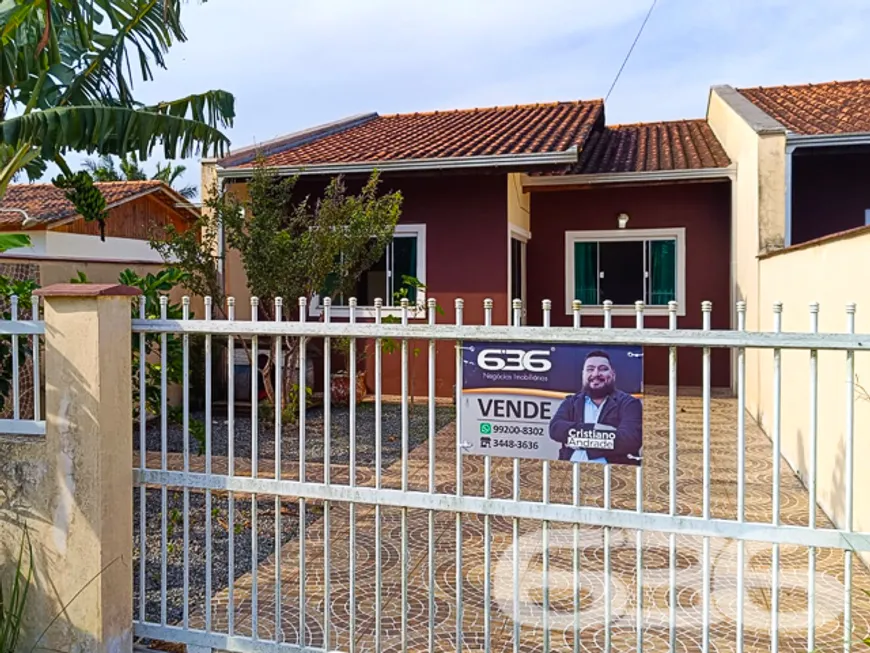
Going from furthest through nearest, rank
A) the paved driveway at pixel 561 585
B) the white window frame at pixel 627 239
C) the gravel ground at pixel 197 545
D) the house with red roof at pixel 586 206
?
1. the white window frame at pixel 627 239
2. the house with red roof at pixel 586 206
3. the gravel ground at pixel 197 545
4. the paved driveway at pixel 561 585

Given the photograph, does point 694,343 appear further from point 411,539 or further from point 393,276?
point 393,276

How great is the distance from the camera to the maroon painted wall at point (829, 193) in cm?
1113

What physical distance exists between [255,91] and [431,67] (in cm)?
486

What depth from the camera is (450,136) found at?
1277 centimetres

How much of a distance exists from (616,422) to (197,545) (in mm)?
3623

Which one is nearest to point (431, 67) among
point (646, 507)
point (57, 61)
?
point (57, 61)

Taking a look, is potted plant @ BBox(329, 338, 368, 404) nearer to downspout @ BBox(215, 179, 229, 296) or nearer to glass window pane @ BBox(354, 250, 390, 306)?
glass window pane @ BBox(354, 250, 390, 306)

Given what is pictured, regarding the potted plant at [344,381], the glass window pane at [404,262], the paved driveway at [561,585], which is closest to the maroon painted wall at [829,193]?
the glass window pane at [404,262]

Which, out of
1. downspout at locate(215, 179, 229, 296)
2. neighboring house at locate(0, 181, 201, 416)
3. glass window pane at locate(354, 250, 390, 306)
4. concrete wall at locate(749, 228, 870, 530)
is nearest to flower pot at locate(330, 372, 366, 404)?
glass window pane at locate(354, 250, 390, 306)

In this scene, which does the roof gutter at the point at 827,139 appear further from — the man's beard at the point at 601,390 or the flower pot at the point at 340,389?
the man's beard at the point at 601,390

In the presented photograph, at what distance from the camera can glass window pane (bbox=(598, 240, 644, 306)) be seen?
40.8 feet

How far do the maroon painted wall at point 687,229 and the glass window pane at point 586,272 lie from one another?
0.32 m

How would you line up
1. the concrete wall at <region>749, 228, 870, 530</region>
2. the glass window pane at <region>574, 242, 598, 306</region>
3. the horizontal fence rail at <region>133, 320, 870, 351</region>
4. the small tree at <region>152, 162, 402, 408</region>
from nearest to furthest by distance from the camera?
the horizontal fence rail at <region>133, 320, 870, 351</region> < the concrete wall at <region>749, 228, 870, 530</region> < the small tree at <region>152, 162, 402, 408</region> < the glass window pane at <region>574, 242, 598, 306</region>

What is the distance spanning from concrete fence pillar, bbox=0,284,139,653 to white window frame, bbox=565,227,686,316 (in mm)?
9443
